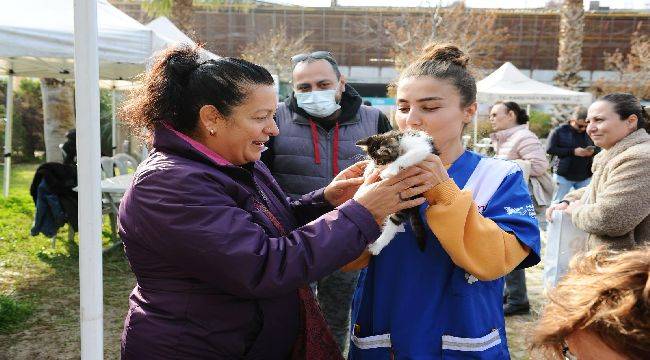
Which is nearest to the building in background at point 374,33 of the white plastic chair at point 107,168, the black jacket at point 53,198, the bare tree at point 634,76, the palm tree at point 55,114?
the bare tree at point 634,76

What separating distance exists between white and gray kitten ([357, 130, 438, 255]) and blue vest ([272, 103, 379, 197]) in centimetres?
150

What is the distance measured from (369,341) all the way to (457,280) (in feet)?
1.20

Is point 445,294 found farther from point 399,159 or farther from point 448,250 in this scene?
point 399,159

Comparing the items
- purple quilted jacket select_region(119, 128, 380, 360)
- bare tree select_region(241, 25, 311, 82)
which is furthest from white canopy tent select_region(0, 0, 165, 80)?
bare tree select_region(241, 25, 311, 82)

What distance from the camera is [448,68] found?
5.80 feet

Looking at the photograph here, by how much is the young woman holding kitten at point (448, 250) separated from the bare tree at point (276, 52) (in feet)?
86.1

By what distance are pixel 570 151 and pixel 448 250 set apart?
23.3 ft

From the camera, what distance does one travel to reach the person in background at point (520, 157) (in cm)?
504

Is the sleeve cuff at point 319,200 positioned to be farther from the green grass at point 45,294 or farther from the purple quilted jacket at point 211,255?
the green grass at point 45,294

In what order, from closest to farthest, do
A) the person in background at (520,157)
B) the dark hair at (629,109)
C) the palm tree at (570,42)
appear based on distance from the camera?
the dark hair at (629,109) < the person in background at (520,157) < the palm tree at (570,42)

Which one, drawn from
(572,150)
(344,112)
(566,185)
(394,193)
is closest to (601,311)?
(394,193)

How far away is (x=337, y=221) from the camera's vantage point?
1.49 metres

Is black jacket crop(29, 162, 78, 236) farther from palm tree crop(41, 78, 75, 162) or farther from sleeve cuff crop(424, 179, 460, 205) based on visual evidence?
sleeve cuff crop(424, 179, 460, 205)

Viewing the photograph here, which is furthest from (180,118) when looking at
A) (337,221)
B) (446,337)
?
(446,337)
